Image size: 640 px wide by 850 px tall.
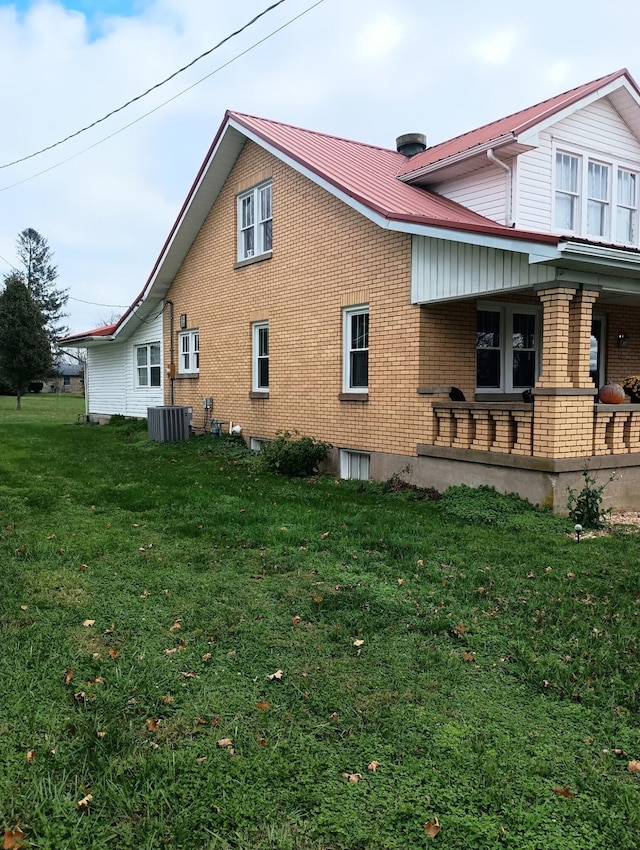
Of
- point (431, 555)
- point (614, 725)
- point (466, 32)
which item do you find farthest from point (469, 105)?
point (614, 725)

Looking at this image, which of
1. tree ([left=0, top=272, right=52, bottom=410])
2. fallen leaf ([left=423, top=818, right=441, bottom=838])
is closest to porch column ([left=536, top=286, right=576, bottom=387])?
fallen leaf ([left=423, top=818, right=441, bottom=838])

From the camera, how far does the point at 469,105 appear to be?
1037 inches

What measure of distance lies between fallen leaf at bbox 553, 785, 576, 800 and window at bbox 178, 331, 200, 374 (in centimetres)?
1543

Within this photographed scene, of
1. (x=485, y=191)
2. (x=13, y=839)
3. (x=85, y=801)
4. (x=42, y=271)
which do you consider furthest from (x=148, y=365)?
(x=42, y=271)

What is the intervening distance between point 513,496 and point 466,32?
7345 mm

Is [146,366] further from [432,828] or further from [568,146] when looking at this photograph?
[432,828]

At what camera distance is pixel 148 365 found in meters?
20.7

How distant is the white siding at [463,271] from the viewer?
27.0ft

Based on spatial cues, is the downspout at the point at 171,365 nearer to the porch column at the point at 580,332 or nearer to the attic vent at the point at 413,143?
the attic vent at the point at 413,143

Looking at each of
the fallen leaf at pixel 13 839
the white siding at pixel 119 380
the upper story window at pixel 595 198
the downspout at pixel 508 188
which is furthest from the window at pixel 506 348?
the white siding at pixel 119 380

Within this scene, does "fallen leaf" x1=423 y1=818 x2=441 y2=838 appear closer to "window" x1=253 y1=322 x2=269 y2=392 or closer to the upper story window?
the upper story window

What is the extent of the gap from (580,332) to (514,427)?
1.47 metres

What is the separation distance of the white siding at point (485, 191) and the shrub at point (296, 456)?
16.4 feet

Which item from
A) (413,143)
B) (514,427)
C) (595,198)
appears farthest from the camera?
(413,143)
